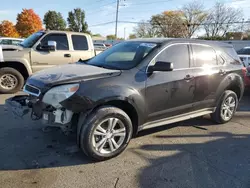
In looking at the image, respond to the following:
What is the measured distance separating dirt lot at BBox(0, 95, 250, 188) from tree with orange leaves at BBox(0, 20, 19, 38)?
64.3m

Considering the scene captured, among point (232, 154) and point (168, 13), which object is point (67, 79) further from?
point (168, 13)

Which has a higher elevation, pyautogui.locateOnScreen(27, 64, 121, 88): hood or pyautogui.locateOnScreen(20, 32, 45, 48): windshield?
pyautogui.locateOnScreen(20, 32, 45, 48): windshield

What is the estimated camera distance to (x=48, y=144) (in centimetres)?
402

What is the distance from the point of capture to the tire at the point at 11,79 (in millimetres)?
7211

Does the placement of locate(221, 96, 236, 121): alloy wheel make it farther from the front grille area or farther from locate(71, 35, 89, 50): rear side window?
locate(71, 35, 89, 50): rear side window

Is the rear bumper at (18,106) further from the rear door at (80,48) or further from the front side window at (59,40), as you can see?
the rear door at (80,48)

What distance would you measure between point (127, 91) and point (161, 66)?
2.19 ft

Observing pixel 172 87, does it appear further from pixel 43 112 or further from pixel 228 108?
pixel 43 112

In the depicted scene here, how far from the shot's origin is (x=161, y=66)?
3770 millimetres

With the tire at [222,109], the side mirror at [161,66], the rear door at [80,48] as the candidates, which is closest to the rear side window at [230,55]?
the tire at [222,109]

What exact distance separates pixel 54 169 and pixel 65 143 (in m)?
0.79

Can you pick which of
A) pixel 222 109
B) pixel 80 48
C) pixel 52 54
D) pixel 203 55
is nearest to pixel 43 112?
pixel 203 55

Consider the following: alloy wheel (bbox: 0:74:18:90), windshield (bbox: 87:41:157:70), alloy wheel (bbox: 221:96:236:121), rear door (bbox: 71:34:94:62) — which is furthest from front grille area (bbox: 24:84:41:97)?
rear door (bbox: 71:34:94:62)

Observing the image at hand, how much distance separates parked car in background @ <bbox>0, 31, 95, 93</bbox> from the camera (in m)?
7.20
